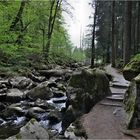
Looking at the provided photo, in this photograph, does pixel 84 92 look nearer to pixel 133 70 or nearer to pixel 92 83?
pixel 92 83

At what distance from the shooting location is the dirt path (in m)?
6.97

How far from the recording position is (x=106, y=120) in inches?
320

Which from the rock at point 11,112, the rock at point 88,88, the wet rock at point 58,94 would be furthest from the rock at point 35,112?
the wet rock at point 58,94

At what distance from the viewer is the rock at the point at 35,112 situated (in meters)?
9.55

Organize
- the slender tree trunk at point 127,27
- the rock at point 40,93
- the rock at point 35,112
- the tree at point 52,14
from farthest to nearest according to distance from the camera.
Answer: the tree at point 52,14 < the slender tree trunk at point 127,27 < the rock at point 40,93 < the rock at point 35,112

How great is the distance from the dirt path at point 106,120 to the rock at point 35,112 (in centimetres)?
179

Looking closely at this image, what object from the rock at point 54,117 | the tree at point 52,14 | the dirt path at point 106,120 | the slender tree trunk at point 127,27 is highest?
the tree at point 52,14

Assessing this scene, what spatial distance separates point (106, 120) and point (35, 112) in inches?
119

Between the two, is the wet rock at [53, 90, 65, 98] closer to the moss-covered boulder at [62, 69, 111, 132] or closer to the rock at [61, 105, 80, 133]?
the moss-covered boulder at [62, 69, 111, 132]

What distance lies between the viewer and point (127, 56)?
18109 millimetres

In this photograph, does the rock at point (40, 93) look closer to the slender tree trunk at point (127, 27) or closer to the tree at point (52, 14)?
the slender tree trunk at point (127, 27)

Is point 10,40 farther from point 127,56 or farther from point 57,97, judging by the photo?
point 127,56

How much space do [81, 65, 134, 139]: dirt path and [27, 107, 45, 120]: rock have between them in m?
1.79

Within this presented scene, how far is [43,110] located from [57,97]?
287 centimetres
